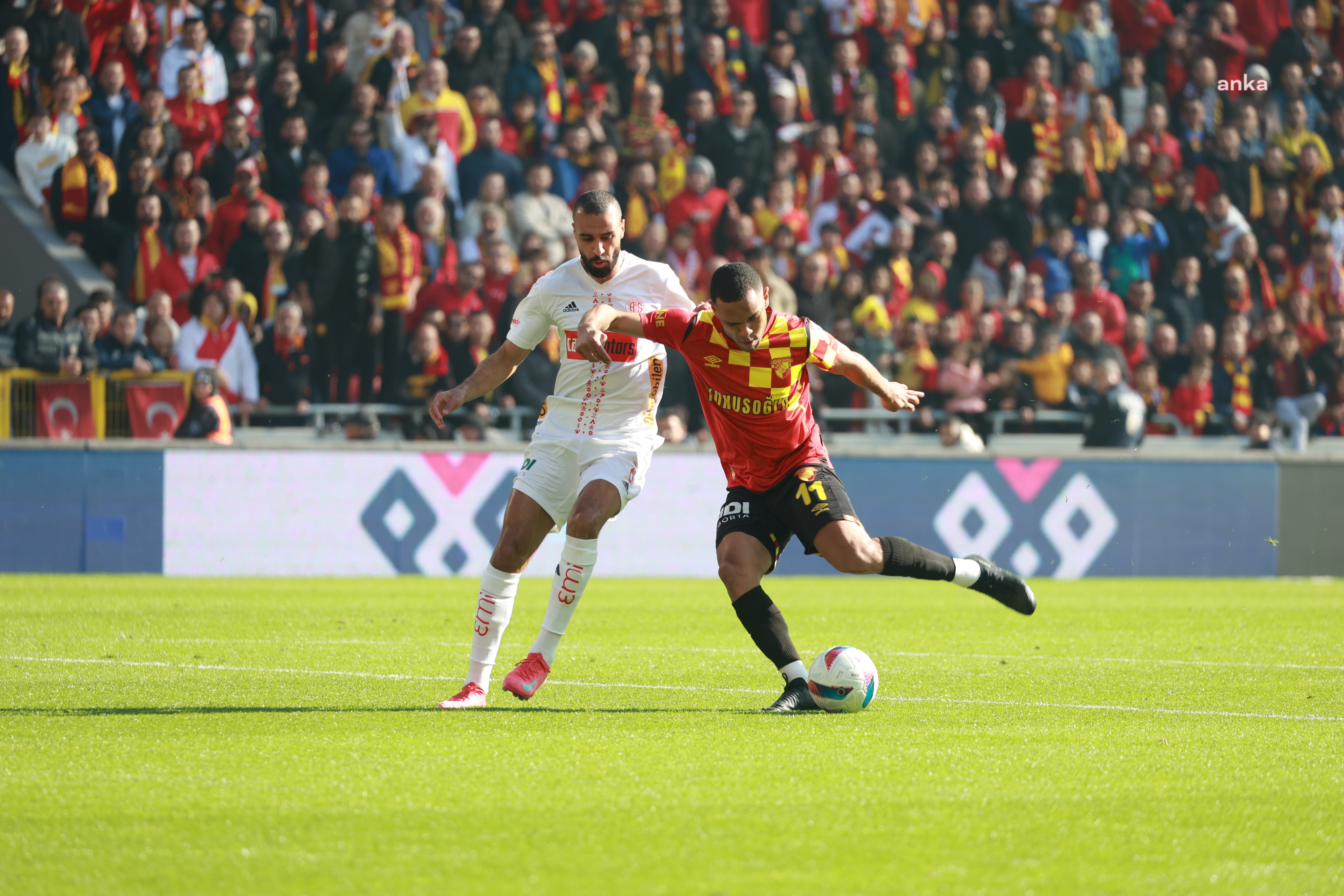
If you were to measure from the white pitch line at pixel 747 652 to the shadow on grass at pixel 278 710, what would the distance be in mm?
2418

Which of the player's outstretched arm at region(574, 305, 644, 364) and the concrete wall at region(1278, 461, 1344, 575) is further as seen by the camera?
the concrete wall at region(1278, 461, 1344, 575)

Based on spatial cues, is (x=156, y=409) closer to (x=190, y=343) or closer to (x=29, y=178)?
(x=190, y=343)

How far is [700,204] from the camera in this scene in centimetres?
1712

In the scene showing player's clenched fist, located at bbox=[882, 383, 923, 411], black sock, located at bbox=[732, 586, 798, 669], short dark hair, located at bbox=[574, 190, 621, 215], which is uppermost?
short dark hair, located at bbox=[574, 190, 621, 215]

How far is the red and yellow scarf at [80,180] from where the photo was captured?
52.0 feet

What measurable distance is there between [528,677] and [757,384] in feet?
5.03

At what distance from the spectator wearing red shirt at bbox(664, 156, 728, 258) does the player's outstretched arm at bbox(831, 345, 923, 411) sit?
10.3 m

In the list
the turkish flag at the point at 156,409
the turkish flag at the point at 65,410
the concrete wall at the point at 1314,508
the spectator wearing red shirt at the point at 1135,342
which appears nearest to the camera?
the turkish flag at the point at 65,410

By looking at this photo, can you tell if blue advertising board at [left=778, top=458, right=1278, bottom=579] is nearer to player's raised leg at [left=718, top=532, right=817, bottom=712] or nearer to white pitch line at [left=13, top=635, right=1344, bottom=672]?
white pitch line at [left=13, top=635, right=1344, bottom=672]

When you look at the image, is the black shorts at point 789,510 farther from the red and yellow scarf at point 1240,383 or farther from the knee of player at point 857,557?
the red and yellow scarf at point 1240,383

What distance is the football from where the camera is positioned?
6469 mm

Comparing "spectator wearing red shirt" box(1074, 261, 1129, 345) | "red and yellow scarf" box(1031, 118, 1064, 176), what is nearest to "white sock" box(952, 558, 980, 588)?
"spectator wearing red shirt" box(1074, 261, 1129, 345)

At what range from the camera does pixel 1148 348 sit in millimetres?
18125

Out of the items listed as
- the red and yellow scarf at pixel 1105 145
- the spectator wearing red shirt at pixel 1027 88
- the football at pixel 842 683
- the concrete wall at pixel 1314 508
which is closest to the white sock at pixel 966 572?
the football at pixel 842 683
